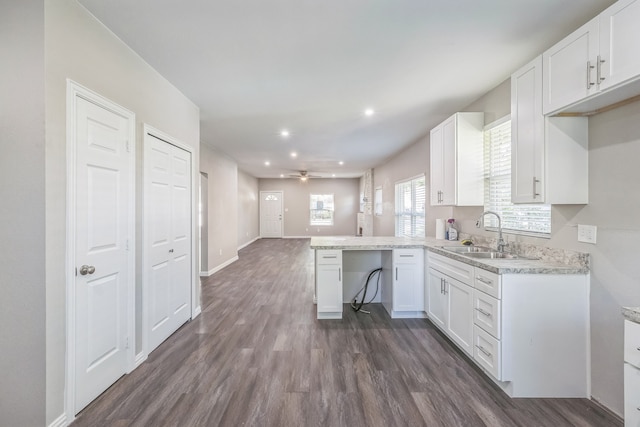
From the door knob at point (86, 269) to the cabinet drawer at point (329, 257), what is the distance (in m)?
2.13

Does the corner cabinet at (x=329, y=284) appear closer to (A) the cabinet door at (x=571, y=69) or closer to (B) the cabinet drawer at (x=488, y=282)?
(B) the cabinet drawer at (x=488, y=282)

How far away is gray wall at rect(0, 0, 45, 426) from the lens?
4.94 feet

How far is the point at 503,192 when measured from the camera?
2.76 meters

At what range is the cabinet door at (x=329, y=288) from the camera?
3.26 metres

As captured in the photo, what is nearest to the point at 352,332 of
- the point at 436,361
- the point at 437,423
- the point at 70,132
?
the point at 436,361

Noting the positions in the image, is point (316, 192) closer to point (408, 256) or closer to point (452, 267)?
point (408, 256)

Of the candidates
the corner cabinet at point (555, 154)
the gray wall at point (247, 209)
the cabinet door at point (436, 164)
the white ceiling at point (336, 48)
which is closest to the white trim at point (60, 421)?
the white ceiling at point (336, 48)

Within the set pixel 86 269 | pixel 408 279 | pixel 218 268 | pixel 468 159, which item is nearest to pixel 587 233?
pixel 468 159

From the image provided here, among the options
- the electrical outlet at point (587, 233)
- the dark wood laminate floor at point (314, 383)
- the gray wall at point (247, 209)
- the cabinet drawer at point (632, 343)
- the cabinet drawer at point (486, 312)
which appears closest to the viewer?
the cabinet drawer at point (632, 343)

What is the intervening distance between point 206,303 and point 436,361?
301 centimetres

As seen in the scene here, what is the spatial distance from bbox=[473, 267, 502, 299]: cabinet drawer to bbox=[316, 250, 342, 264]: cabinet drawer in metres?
1.49

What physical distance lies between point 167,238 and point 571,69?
139 inches

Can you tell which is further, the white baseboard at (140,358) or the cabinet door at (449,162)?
the cabinet door at (449,162)

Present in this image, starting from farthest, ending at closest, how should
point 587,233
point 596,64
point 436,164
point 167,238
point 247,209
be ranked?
point 247,209 < point 436,164 < point 167,238 < point 587,233 < point 596,64
